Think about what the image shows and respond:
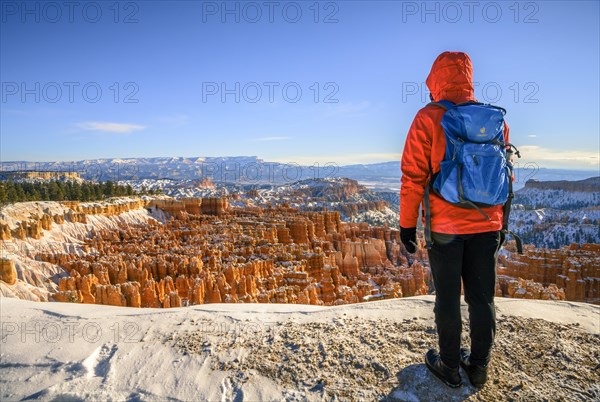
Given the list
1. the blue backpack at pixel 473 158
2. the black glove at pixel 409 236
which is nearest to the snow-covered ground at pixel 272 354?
the black glove at pixel 409 236

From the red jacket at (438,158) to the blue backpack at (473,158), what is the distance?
73 millimetres

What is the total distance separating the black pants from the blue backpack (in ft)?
0.89

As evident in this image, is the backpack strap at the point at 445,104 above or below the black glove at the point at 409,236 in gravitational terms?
above

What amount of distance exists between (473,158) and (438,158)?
246 millimetres

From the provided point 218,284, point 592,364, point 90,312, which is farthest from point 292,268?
point 592,364

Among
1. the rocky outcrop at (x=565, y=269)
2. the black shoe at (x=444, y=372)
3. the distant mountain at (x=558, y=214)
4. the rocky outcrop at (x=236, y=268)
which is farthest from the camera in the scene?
the distant mountain at (x=558, y=214)

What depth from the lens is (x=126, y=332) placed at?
3752 millimetres

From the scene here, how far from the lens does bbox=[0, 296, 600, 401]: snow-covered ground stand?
2766 millimetres

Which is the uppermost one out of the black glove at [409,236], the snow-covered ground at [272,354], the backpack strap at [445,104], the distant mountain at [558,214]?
the backpack strap at [445,104]

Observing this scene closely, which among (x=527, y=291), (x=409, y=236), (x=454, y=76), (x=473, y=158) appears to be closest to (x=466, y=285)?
(x=409, y=236)

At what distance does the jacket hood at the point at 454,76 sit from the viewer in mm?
2642

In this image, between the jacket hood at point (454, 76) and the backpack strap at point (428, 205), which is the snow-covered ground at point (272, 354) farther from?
the jacket hood at point (454, 76)

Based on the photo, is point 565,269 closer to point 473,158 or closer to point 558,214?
point 473,158

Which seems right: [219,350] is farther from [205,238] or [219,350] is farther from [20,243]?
[205,238]
